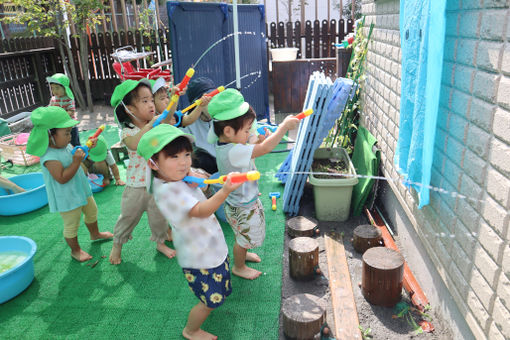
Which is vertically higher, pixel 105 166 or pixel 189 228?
pixel 189 228

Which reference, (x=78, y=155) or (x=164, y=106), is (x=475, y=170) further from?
(x=78, y=155)

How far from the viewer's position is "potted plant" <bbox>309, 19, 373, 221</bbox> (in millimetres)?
3648

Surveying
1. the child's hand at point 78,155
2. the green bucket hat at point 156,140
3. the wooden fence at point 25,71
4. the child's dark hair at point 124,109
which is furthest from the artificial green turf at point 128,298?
the wooden fence at point 25,71

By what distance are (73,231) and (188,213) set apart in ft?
5.78

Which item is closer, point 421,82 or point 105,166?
point 421,82

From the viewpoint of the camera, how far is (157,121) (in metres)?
2.76

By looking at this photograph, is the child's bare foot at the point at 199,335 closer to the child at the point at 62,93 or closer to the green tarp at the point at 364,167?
the green tarp at the point at 364,167

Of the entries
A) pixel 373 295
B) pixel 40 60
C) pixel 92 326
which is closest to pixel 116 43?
pixel 40 60

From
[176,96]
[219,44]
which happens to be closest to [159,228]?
[176,96]

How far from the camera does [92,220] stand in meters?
3.53

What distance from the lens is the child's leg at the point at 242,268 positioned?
294 centimetres

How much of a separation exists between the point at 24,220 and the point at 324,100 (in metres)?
3.39

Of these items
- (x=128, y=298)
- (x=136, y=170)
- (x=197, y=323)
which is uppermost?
(x=136, y=170)

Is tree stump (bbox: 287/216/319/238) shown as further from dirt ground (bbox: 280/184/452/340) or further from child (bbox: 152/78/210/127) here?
child (bbox: 152/78/210/127)
